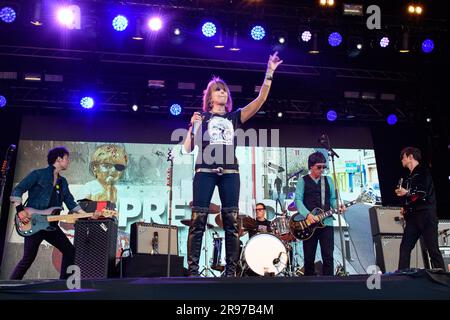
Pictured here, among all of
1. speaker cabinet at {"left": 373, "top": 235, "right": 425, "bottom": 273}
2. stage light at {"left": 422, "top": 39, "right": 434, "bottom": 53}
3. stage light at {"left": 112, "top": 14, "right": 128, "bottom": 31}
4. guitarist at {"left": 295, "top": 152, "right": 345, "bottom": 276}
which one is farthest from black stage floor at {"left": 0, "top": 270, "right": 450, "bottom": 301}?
stage light at {"left": 422, "top": 39, "right": 434, "bottom": 53}

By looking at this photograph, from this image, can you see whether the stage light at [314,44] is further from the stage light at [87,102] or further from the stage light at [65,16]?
the stage light at [87,102]

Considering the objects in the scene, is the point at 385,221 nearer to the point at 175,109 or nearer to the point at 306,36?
the point at 306,36

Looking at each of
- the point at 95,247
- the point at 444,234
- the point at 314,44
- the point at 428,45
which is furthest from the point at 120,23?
the point at 444,234

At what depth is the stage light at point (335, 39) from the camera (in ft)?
28.2

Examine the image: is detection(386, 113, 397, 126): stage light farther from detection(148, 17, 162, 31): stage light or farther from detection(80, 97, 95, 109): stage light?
detection(80, 97, 95, 109): stage light

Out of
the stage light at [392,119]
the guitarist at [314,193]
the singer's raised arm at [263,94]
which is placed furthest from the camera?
the stage light at [392,119]

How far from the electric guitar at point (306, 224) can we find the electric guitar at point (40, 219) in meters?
2.21

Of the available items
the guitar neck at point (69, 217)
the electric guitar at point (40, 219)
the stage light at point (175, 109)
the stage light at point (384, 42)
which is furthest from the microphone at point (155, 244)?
the stage light at point (384, 42)

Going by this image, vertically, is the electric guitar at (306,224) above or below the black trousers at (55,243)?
above

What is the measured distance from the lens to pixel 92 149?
9.88m

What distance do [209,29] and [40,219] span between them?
4400mm

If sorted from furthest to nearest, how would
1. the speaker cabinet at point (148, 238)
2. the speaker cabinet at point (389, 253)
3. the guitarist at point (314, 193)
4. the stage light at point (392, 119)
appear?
1. the stage light at point (392, 119)
2. the speaker cabinet at point (389, 253)
3. the speaker cabinet at point (148, 238)
4. the guitarist at point (314, 193)

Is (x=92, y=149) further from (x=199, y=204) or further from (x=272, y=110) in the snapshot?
(x=199, y=204)
